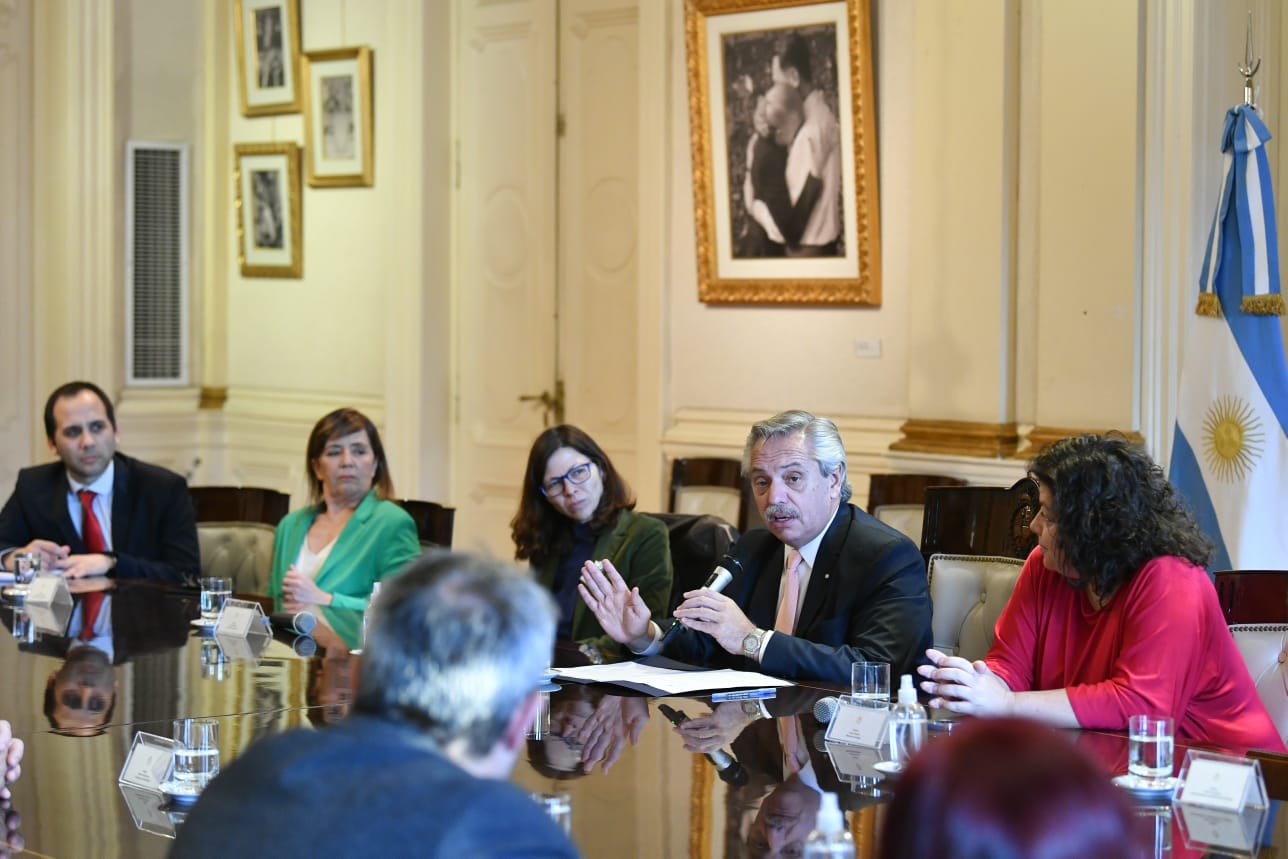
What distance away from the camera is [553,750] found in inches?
113

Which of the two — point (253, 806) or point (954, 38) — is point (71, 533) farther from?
point (253, 806)

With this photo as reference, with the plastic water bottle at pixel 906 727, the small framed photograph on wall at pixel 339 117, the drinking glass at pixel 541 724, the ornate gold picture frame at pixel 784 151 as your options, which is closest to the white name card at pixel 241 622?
the drinking glass at pixel 541 724

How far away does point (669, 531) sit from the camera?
4.62 m

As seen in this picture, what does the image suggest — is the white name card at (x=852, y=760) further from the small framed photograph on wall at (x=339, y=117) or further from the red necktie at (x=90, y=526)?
the small framed photograph on wall at (x=339, y=117)

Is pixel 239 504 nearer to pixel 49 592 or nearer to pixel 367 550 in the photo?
pixel 367 550

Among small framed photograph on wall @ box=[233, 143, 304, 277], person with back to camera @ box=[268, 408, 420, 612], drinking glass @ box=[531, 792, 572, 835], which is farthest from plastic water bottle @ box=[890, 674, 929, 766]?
small framed photograph on wall @ box=[233, 143, 304, 277]

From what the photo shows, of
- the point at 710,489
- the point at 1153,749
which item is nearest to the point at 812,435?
the point at 1153,749

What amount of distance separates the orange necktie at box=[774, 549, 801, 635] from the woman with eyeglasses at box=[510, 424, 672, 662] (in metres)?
0.55

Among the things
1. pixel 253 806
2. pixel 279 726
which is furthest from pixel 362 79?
pixel 253 806

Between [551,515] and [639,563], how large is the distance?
1.09 feet

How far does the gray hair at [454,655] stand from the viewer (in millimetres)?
1437

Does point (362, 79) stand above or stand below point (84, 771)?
above

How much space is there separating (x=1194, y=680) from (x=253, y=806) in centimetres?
214

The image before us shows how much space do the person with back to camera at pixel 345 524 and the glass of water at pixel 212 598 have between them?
0.36m
